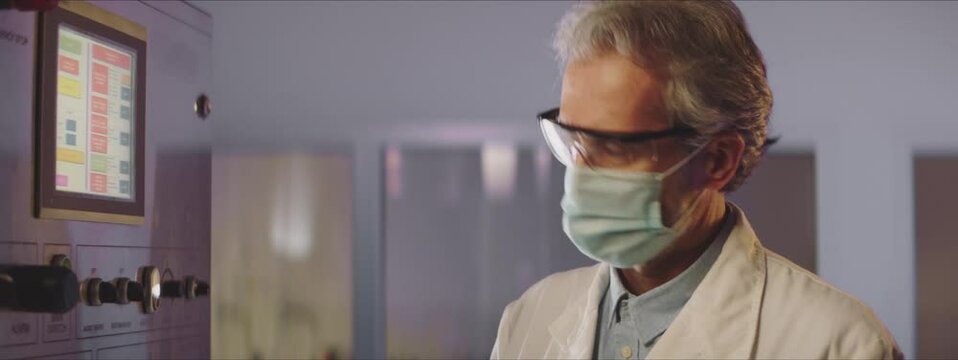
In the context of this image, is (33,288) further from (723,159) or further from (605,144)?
(723,159)

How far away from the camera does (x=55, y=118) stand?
1.17 m

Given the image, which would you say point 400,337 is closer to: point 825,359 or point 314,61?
point 314,61

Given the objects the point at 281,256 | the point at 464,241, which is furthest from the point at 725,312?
the point at 281,256

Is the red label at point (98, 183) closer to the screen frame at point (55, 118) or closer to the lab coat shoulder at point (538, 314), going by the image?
the screen frame at point (55, 118)

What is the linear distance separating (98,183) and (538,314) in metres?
0.48

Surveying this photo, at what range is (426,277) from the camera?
2.53m

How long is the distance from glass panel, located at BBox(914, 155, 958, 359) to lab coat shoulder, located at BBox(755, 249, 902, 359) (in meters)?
1.51

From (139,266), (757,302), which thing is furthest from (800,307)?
(139,266)

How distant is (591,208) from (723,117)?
0.15 meters

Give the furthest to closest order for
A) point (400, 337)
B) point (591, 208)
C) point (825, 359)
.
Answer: point (400, 337) → point (591, 208) → point (825, 359)

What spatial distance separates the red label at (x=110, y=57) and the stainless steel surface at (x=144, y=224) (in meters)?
0.05

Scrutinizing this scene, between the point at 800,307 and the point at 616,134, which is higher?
the point at 616,134

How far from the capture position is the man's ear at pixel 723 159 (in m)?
1.19

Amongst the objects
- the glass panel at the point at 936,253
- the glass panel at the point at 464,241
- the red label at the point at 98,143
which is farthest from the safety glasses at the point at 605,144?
the glass panel at the point at 936,253
